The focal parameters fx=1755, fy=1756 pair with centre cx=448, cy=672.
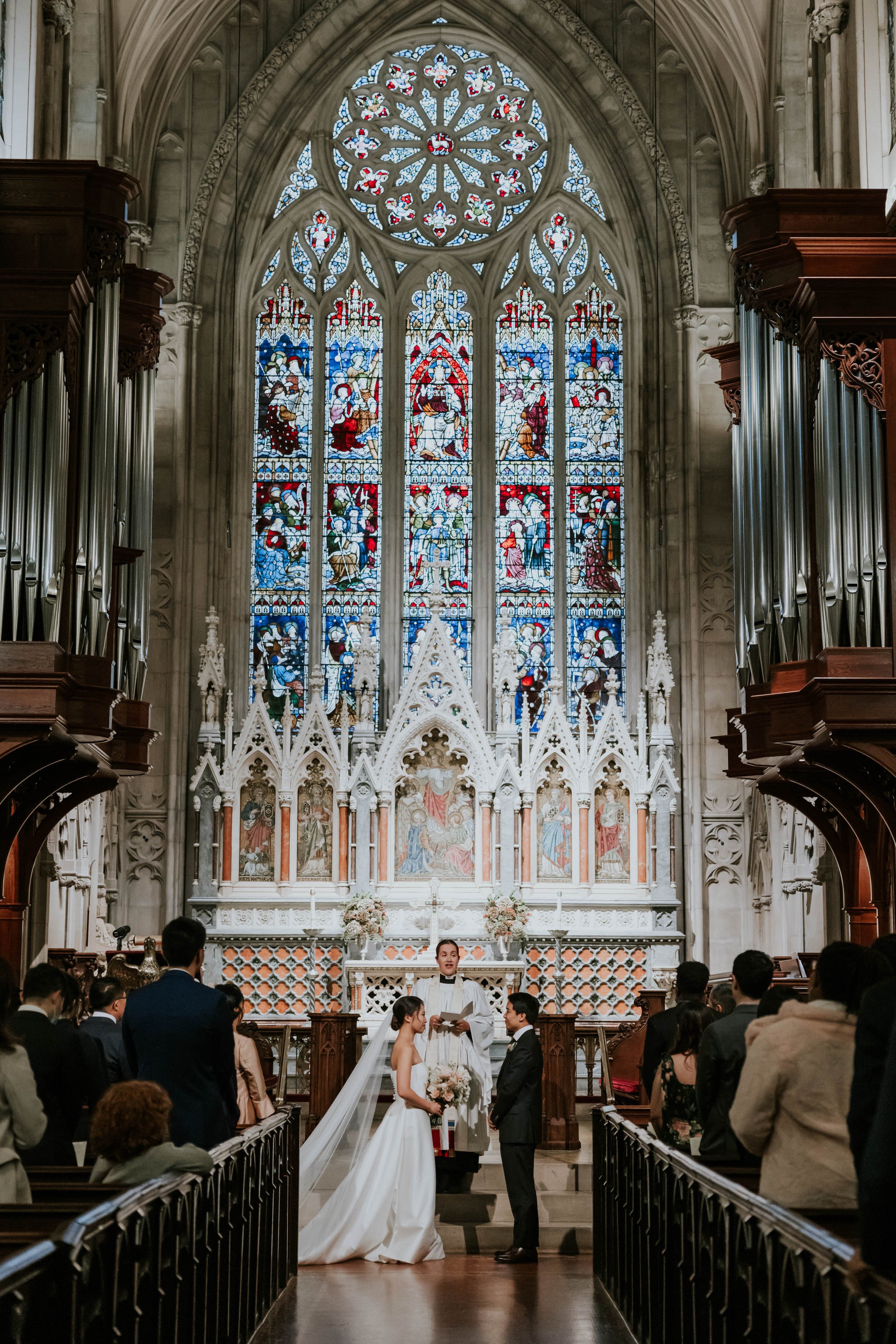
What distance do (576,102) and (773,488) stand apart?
388 inches

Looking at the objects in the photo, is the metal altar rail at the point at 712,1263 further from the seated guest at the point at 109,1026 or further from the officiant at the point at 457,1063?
the seated guest at the point at 109,1026

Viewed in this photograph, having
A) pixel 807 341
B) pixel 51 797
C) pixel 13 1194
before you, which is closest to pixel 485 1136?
pixel 51 797

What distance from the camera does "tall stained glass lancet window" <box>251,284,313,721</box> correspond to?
18.7 metres

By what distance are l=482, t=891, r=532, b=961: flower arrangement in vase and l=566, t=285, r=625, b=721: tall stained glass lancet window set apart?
3.09m

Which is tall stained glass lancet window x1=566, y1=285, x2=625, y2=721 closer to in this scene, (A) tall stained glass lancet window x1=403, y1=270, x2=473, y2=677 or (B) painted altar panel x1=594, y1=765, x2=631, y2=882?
(A) tall stained glass lancet window x1=403, y1=270, x2=473, y2=677

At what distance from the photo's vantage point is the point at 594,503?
19.2 metres

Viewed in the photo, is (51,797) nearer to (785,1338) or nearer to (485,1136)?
(485,1136)

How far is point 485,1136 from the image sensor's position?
1015cm

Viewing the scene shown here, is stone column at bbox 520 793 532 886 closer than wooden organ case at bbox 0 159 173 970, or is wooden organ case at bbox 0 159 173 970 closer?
wooden organ case at bbox 0 159 173 970

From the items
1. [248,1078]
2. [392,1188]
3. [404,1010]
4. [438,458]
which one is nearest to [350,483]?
[438,458]

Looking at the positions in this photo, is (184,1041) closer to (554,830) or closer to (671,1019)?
(671,1019)

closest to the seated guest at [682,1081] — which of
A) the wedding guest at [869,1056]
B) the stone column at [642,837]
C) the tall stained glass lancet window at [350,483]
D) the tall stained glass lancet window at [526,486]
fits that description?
the wedding guest at [869,1056]

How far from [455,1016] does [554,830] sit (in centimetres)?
672

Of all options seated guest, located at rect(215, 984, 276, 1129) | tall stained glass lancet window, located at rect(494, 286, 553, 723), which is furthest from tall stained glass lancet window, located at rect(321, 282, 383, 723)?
seated guest, located at rect(215, 984, 276, 1129)
